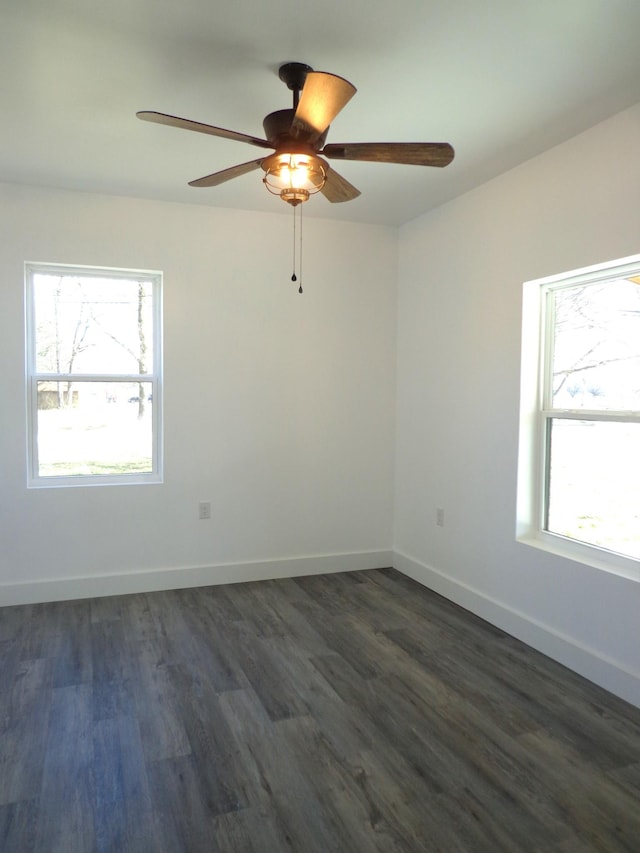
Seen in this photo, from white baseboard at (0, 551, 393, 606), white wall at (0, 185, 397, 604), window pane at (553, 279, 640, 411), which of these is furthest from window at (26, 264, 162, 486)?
window pane at (553, 279, 640, 411)

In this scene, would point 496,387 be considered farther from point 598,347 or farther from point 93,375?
point 93,375

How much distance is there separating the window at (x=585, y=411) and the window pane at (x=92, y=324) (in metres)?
2.49

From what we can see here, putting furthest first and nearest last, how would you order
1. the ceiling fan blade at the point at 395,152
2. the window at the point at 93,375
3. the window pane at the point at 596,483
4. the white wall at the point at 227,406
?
the window at the point at 93,375 < the white wall at the point at 227,406 < the window pane at the point at 596,483 < the ceiling fan blade at the point at 395,152

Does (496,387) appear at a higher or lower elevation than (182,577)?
higher

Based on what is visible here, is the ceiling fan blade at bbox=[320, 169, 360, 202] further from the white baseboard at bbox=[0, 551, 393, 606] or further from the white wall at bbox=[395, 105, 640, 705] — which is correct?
the white baseboard at bbox=[0, 551, 393, 606]

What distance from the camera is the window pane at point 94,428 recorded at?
382cm

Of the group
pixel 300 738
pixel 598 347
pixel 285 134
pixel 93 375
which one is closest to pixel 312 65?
pixel 285 134

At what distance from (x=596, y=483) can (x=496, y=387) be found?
804 mm

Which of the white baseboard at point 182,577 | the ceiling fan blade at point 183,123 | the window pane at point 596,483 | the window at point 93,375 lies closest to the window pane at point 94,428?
the window at point 93,375

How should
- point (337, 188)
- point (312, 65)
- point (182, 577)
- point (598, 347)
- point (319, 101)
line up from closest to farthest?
point (319, 101) < point (312, 65) < point (337, 188) < point (598, 347) < point (182, 577)

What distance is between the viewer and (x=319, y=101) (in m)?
1.85

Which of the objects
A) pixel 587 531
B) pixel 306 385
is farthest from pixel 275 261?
pixel 587 531

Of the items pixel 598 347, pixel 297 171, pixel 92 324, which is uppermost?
pixel 297 171

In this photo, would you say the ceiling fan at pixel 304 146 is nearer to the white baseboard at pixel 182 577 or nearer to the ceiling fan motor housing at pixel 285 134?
the ceiling fan motor housing at pixel 285 134
